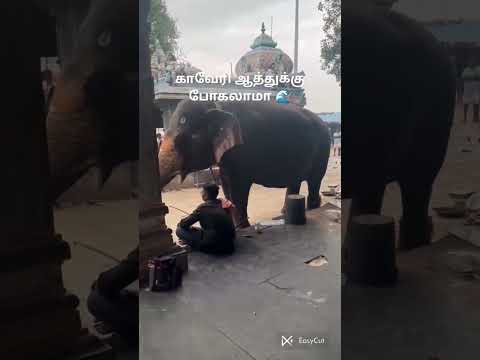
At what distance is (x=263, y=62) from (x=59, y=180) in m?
1.73

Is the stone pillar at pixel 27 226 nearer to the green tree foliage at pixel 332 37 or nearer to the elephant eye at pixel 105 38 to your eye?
the elephant eye at pixel 105 38

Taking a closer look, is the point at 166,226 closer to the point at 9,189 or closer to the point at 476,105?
the point at 9,189

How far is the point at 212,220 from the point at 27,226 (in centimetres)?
131

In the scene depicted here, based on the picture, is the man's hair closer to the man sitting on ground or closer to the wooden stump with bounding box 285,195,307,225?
the man sitting on ground

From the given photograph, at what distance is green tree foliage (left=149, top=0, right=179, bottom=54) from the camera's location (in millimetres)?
2645

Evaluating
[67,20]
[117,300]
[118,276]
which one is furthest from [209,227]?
[67,20]

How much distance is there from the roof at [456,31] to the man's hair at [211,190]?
1.94m

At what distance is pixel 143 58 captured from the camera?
2.74 m

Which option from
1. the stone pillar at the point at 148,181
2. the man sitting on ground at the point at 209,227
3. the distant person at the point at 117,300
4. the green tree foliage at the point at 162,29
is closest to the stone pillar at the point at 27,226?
the distant person at the point at 117,300

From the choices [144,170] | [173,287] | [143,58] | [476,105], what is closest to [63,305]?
[173,287]

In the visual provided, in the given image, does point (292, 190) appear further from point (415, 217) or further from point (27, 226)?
point (27, 226)

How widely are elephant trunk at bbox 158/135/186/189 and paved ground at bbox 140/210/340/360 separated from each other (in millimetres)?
622

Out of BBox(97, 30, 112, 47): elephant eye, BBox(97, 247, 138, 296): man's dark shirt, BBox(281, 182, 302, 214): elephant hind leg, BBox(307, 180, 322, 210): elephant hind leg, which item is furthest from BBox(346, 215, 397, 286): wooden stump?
BBox(97, 30, 112, 47): elephant eye

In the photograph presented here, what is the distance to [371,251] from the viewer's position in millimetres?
2834
